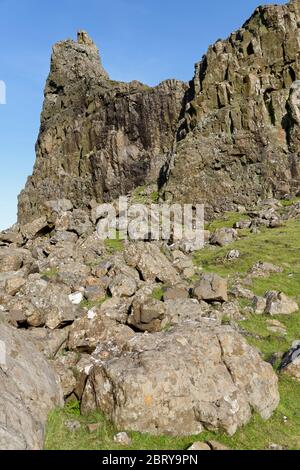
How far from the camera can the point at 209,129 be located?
81938 mm

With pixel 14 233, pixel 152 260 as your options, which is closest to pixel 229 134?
pixel 14 233

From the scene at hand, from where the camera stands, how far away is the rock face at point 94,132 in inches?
4171

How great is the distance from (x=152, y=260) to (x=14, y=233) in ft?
74.2

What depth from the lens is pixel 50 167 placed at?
12400 cm

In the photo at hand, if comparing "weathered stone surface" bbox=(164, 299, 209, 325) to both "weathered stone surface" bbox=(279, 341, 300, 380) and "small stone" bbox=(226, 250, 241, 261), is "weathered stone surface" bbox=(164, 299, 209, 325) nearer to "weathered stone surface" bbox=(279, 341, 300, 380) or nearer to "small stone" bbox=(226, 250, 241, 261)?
"weathered stone surface" bbox=(279, 341, 300, 380)

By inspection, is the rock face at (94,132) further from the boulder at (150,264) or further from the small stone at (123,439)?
the small stone at (123,439)

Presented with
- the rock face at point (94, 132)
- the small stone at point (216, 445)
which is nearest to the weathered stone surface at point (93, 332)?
the small stone at point (216, 445)

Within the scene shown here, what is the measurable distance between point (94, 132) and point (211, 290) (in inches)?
3837

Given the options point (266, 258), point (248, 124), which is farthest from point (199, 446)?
point (248, 124)

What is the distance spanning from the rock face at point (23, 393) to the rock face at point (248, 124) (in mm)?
67052
